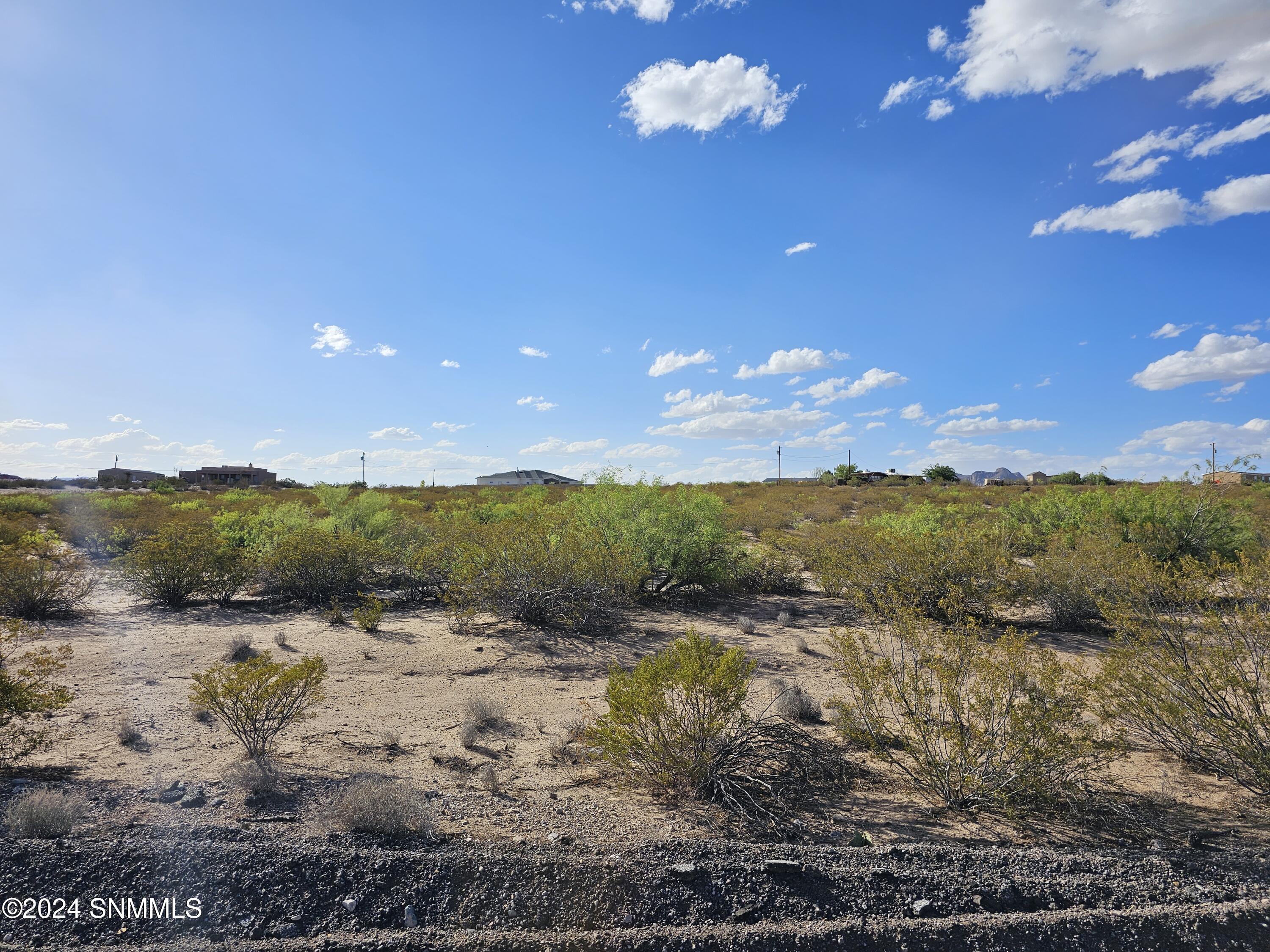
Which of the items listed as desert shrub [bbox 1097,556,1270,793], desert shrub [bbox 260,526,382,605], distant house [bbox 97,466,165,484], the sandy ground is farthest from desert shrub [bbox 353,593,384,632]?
distant house [bbox 97,466,165,484]

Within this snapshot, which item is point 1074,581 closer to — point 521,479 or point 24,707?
point 24,707

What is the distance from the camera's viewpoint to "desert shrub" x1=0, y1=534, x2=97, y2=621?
36.7 feet

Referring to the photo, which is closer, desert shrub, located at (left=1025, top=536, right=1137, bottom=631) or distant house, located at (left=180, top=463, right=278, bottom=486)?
desert shrub, located at (left=1025, top=536, right=1137, bottom=631)

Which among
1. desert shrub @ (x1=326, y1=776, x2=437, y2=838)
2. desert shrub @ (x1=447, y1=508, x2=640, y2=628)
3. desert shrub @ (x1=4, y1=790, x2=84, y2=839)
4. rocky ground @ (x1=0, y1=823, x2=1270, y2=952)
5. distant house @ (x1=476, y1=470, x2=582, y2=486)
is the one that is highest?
distant house @ (x1=476, y1=470, x2=582, y2=486)

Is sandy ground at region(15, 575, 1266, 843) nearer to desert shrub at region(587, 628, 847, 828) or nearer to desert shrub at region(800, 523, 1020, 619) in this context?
desert shrub at region(587, 628, 847, 828)

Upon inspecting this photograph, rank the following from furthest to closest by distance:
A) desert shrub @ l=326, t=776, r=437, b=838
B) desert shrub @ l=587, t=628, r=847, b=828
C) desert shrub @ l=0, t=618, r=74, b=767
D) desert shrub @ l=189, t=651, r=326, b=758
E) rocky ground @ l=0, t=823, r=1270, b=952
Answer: desert shrub @ l=189, t=651, r=326, b=758 → desert shrub @ l=0, t=618, r=74, b=767 → desert shrub @ l=587, t=628, r=847, b=828 → desert shrub @ l=326, t=776, r=437, b=838 → rocky ground @ l=0, t=823, r=1270, b=952

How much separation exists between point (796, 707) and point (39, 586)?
12826mm

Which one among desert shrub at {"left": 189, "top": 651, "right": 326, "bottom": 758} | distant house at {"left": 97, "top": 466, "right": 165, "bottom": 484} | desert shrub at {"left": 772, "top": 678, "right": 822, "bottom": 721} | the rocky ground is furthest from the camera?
distant house at {"left": 97, "top": 466, "right": 165, "bottom": 484}

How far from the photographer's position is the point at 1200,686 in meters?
5.33

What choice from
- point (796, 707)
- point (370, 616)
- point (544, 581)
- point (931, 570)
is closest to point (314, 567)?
point (370, 616)

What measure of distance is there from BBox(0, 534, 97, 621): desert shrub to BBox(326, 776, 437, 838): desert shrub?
10.4 metres

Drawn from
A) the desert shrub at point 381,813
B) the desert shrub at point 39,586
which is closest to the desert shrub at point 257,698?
the desert shrub at point 381,813

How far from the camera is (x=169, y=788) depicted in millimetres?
4922

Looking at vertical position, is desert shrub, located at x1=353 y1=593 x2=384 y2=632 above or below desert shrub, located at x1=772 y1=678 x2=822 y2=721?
above
